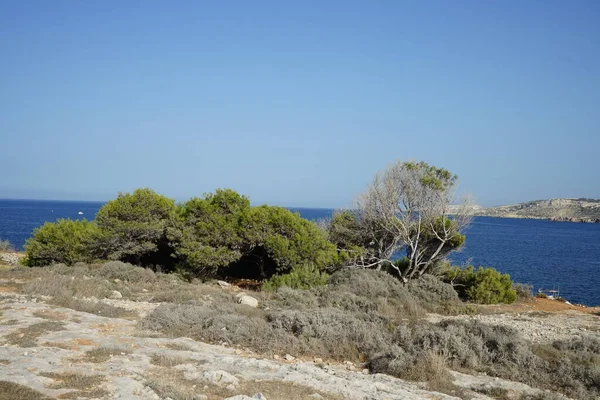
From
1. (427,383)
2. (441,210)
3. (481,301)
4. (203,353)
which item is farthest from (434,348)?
(441,210)

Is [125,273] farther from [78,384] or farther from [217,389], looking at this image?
[217,389]

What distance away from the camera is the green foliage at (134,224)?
2109cm

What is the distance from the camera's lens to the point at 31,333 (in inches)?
360

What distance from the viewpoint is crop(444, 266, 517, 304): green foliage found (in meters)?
20.0

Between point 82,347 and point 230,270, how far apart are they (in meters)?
15.2

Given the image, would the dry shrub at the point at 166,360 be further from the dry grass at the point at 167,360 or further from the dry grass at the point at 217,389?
the dry grass at the point at 217,389

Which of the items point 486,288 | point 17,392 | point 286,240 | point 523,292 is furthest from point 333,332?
point 523,292

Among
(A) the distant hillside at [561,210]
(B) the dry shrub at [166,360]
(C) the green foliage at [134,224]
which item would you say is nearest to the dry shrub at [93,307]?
(B) the dry shrub at [166,360]

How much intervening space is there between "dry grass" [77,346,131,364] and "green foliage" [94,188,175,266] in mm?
13493

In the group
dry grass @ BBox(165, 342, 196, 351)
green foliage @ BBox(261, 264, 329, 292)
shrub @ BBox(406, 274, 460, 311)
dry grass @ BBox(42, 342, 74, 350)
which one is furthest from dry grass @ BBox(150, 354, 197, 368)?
shrub @ BBox(406, 274, 460, 311)

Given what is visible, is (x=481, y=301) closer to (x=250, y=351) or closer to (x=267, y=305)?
(x=267, y=305)

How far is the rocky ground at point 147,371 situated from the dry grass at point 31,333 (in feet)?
0.05

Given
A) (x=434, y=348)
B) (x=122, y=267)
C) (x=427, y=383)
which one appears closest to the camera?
(x=427, y=383)

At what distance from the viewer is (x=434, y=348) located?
9.55 m
